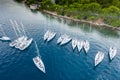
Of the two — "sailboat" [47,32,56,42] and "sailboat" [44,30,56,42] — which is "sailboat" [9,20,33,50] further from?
"sailboat" [47,32,56,42]

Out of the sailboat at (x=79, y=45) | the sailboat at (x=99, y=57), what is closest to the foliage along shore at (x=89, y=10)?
the sailboat at (x=79, y=45)

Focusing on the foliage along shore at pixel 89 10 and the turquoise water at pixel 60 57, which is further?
the foliage along shore at pixel 89 10

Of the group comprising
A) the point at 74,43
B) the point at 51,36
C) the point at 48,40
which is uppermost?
the point at 51,36

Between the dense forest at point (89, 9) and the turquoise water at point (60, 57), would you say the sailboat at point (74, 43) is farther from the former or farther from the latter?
the dense forest at point (89, 9)

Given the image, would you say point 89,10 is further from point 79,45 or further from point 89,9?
point 79,45

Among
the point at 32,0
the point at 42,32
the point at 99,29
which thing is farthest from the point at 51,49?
the point at 32,0

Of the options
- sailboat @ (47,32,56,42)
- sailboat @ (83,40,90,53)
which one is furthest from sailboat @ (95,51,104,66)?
sailboat @ (47,32,56,42)

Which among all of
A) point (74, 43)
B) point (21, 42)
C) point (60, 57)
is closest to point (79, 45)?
point (74, 43)
